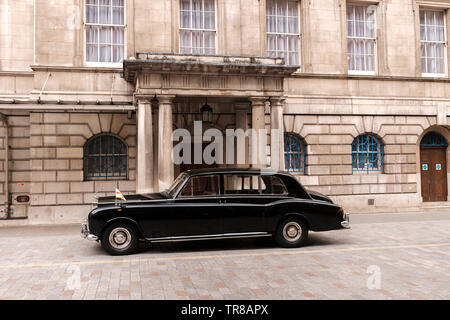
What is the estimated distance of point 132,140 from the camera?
43.4 feet

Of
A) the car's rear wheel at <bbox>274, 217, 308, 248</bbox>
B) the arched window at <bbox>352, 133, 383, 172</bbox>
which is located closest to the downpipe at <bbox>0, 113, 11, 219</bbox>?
the car's rear wheel at <bbox>274, 217, 308, 248</bbox>

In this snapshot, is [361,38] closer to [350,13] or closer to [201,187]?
[350,13]

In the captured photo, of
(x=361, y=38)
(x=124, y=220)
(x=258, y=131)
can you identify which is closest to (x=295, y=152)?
(x=258, y=131)

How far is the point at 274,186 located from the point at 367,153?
8552 millimetres

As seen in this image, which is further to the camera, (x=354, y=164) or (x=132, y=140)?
(x=354, y=164)

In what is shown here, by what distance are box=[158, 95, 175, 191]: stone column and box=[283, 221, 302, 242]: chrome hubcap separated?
409 cm

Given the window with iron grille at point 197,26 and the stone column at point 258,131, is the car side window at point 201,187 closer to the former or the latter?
the stone column at point 258,131

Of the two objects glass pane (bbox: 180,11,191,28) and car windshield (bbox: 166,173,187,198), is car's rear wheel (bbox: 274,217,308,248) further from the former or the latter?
glass pane (bbox: 180,11,191,28)

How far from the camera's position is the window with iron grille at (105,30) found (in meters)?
13.4

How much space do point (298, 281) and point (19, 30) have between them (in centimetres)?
1333

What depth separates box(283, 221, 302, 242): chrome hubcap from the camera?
26.8 ft

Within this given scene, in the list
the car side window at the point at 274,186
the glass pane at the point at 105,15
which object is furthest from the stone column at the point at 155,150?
the car side window at the point at 274,186
